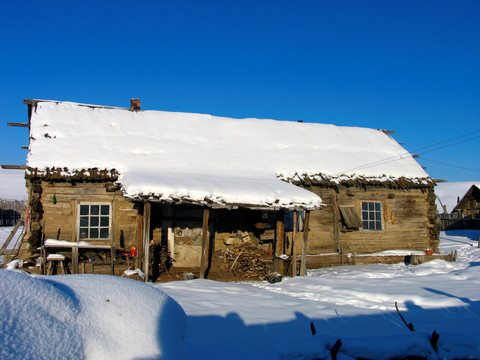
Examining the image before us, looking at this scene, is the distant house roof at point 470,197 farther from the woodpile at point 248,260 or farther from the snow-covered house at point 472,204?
the woodpile at point 248,260

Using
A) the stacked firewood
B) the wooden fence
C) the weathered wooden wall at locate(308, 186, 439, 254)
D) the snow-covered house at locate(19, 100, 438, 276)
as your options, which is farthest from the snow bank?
the wooden fence

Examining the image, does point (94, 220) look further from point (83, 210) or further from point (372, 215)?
point (372, 215)

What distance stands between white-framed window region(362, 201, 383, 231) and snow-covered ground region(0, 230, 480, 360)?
16.1 ft

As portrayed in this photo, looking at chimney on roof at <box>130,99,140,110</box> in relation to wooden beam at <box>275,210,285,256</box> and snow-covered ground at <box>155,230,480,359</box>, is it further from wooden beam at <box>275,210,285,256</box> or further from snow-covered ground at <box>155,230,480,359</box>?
snow-covered ground at <box>155,230,480,359</box>

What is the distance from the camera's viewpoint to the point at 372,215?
629 inches

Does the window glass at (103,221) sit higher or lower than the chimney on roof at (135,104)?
lower

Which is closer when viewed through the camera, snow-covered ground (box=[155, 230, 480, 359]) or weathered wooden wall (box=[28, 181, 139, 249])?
snow-covered ground (box=[155, 230, 480, 359])

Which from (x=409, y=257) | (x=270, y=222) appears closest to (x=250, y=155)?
(x=270, y=222)

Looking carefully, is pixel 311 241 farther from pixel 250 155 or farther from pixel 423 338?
pixel 423 338

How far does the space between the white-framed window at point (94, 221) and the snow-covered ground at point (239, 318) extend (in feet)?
15.4

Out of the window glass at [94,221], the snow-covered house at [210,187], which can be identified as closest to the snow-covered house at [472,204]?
the snow-covered house at [210,187]

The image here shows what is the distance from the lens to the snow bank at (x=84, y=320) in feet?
8.23

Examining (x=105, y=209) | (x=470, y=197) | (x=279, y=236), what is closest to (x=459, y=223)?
(x=470, y=197)

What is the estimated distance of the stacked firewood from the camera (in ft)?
40.9
